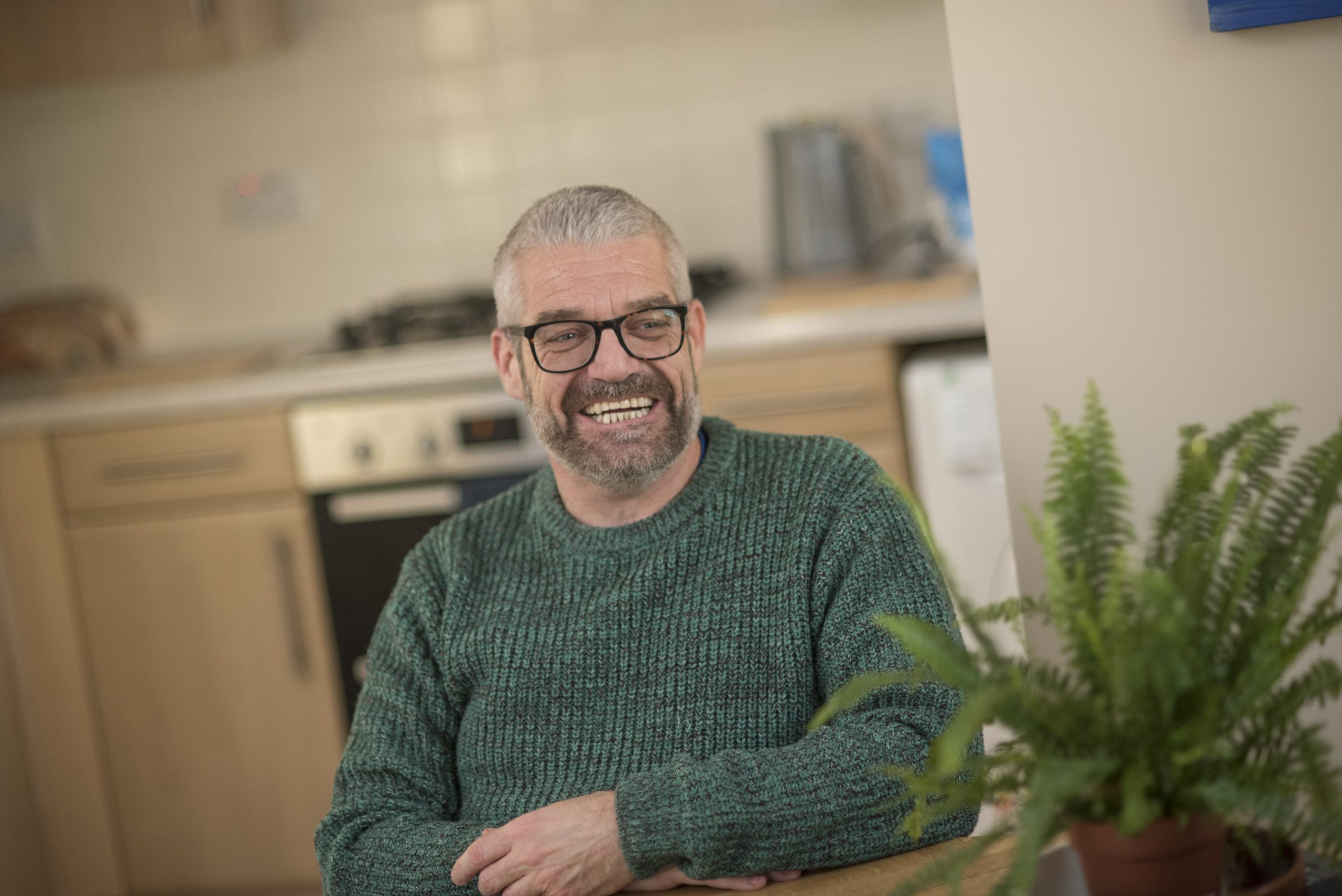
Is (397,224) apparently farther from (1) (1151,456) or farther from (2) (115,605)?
(1) (1151,456)

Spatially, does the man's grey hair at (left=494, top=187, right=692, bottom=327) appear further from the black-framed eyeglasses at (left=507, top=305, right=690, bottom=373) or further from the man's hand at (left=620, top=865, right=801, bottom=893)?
the man's hand at (left=620, top=865, right=801, bottom=893)

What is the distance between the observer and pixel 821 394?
260 centimetres

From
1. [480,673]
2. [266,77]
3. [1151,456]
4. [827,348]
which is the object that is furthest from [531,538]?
[266,77]

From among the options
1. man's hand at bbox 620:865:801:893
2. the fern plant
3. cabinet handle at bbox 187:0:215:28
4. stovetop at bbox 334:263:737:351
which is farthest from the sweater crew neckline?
cabinet handle at bbox 187:0:215:28

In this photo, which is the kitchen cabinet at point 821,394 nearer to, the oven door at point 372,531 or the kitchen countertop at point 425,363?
the kitchen countertop at point 425,363

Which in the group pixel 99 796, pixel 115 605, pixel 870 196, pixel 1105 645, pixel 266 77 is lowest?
pixel 99 796

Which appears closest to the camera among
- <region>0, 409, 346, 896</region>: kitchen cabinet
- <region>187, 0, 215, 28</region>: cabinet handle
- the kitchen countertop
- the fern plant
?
the fern plant

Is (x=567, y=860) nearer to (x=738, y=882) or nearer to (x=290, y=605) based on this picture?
(x=738, y=882)

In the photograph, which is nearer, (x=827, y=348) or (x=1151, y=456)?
(x=1151, y=456)

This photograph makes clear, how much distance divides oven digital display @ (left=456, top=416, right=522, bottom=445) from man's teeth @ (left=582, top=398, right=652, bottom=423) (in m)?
1.20

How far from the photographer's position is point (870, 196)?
306 centimetres

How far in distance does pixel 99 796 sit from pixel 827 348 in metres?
1.79

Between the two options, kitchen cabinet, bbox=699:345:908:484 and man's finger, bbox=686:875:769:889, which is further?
kitchen cabinet, bbox=699:345:908:484

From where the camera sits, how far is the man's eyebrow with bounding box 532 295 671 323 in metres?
1.49
